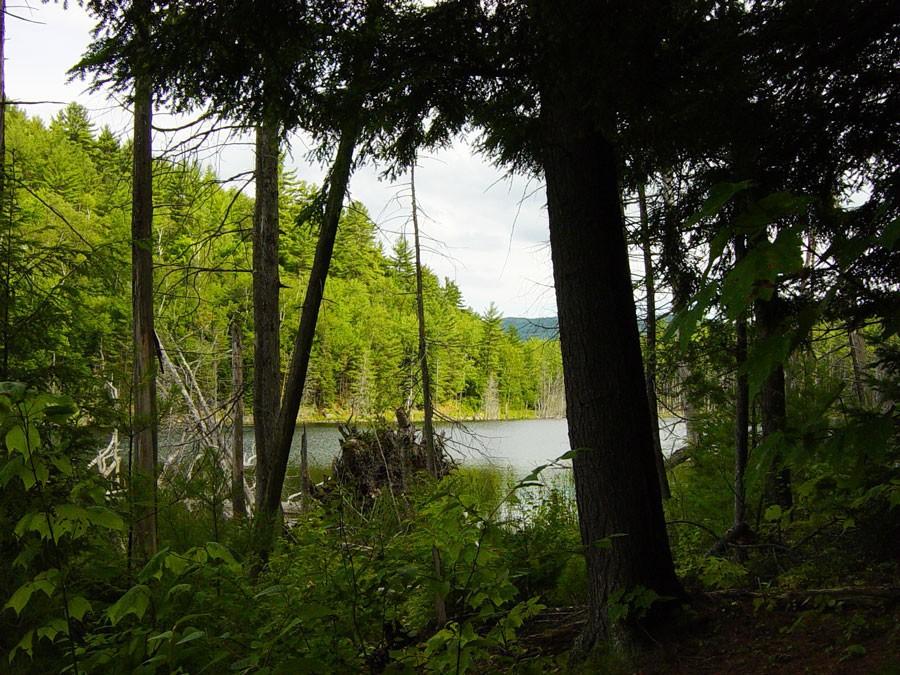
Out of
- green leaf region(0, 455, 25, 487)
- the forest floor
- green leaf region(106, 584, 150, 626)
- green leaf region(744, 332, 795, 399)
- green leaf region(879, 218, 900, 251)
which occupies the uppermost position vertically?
green leaf region(879, 218, 900, 251)

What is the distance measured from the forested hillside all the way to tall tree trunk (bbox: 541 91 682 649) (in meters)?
2.65

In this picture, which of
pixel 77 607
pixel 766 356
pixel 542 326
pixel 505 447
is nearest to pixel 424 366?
pixel 542 326

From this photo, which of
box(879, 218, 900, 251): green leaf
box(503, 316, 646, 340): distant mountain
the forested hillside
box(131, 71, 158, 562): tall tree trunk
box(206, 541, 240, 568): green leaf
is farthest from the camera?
box(503, 316, 646, 340): distant mountain

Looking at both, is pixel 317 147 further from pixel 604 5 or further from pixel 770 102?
pixel 770 102

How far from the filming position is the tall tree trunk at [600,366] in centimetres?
292

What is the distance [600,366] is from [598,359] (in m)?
0.04

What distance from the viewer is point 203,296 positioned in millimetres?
12484

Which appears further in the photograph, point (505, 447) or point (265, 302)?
point (505, 447)

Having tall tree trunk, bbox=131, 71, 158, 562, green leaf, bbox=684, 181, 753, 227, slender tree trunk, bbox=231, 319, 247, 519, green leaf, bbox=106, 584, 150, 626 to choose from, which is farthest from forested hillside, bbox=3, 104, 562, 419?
green leaf, bbox=684, 181, 753, 227

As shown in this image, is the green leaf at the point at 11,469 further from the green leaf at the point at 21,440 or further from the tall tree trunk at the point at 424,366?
the tall tree trunk at the point at 424,366

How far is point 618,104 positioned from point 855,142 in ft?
4.29

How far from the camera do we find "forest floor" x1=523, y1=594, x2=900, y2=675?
2414 mm

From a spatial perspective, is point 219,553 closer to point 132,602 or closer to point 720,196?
point 132,602

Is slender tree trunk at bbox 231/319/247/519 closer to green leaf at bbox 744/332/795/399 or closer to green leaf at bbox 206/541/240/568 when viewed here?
green leaf at bbox 206/541/240/568
